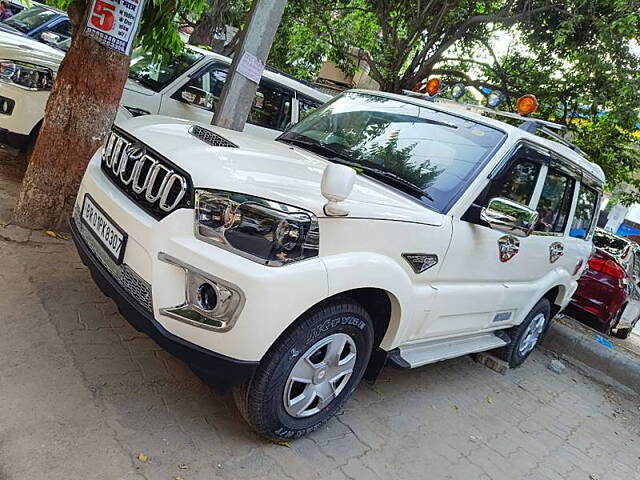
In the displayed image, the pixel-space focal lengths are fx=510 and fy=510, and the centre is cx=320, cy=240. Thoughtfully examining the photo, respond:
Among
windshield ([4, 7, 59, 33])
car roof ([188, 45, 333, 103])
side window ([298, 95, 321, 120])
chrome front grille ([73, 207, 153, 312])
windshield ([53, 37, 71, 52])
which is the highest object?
car roof ([188, 45, 333, 103])

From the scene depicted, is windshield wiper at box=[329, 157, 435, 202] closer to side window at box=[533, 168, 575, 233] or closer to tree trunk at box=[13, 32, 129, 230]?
side window at box=[533, 168, 575, 233]

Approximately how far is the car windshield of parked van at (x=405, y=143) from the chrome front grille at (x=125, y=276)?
1.44m

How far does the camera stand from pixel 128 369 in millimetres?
2758

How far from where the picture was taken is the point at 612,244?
27.1 ft

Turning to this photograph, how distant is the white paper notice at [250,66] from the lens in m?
4.41

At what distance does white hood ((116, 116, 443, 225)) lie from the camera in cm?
216

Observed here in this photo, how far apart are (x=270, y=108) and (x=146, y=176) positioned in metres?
3.95

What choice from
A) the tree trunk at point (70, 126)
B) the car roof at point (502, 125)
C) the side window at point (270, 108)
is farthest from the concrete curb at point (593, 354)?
the tree trunk at point (70, 126)

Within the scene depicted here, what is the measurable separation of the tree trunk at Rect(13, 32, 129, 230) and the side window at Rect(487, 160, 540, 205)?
285 cm

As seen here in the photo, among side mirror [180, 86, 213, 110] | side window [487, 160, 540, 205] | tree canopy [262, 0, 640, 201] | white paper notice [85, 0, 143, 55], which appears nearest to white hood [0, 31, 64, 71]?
side mirror [180, 86, 213, 110]

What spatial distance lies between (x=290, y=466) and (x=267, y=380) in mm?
515

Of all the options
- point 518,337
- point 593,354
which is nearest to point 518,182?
point 518,337

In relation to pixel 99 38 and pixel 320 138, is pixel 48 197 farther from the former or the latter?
pixel 320 138

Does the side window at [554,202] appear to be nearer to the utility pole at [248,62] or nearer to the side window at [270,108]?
→ the utility pole at [248,62]
